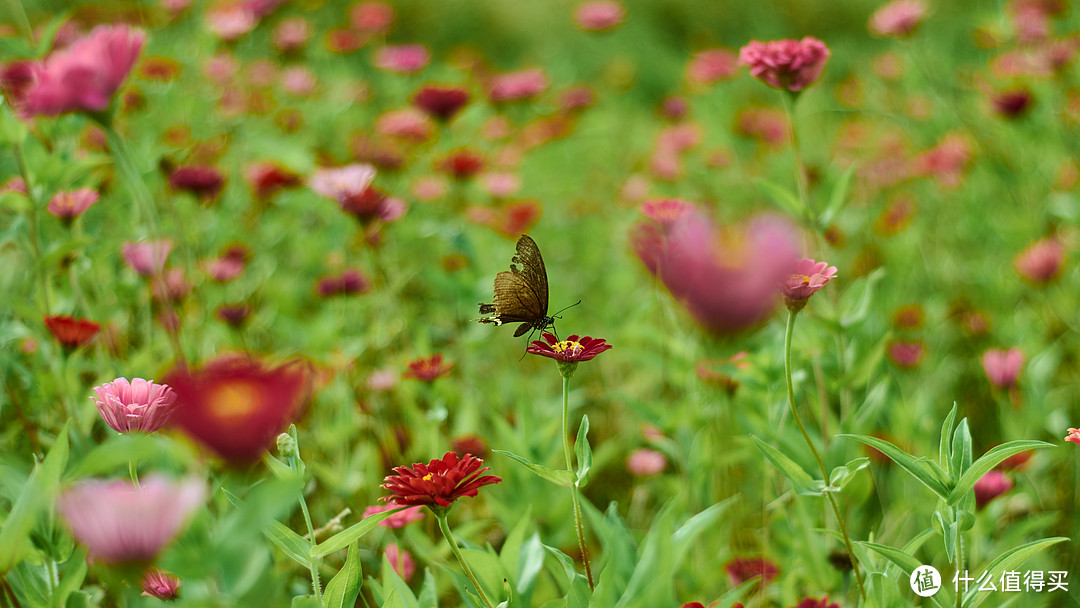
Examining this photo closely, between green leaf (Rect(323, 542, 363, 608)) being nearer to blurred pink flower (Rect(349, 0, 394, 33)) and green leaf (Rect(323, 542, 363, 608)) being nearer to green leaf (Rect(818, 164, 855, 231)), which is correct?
green leaf (Rect(818, 164, 855, 231))

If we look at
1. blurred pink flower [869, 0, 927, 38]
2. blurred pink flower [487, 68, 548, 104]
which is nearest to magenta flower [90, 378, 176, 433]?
blurred pink flower [487, 68, 548, 104]

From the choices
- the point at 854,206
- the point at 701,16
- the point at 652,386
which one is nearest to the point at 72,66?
the point at 652,386

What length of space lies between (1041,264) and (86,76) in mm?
1520

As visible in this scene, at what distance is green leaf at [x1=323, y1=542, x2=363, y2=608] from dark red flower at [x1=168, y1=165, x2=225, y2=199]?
3.38ft

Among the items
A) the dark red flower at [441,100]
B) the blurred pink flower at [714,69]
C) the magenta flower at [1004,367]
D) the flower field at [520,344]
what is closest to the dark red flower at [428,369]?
the flower field at [520,344]

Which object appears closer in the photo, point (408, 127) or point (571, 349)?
point (571, 349)

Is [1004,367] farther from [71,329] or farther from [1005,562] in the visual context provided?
[71,329]

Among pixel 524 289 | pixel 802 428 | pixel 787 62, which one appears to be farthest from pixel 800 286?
pixel 787 62

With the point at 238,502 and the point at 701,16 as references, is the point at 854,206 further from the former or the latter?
the point at 701,16

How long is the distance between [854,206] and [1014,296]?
0.71 m

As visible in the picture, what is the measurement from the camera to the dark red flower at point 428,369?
1007 millimetres

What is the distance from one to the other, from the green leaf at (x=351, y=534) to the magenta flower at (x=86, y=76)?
0.46 m

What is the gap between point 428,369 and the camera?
1.02 metres

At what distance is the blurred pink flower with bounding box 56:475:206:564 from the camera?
0.38 metres
